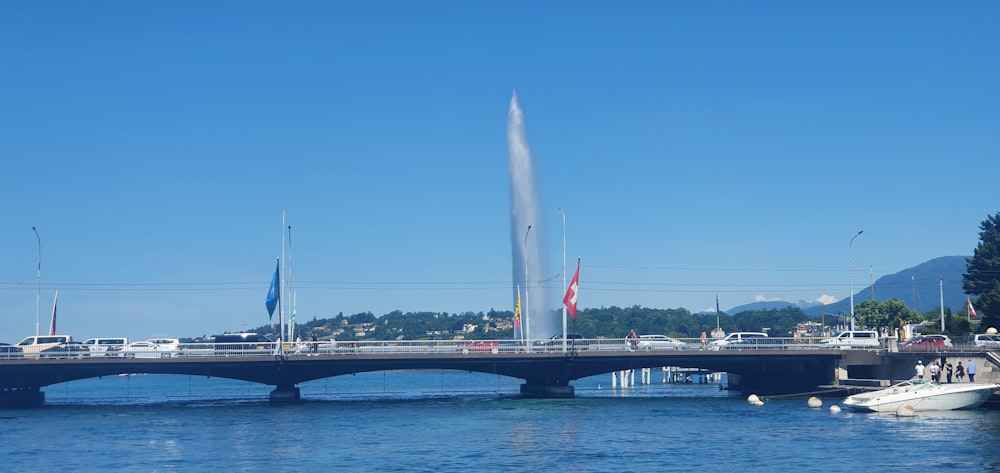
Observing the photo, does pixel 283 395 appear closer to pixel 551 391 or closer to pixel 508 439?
Result: pixel 551 391

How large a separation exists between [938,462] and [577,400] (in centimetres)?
5269

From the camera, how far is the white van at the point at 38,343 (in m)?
93.8

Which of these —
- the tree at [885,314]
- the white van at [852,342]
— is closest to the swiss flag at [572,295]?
the white van at [852,342]

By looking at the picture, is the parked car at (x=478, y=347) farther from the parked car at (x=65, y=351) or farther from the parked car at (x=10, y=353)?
the parked car at (x=10, y=353)

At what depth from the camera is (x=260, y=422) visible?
3110 inches

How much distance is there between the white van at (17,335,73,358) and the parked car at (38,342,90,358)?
445 mm

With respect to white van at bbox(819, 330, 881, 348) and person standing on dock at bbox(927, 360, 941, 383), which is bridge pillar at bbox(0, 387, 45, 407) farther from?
person standing on dock at bbox(927, 360, 941, 383)

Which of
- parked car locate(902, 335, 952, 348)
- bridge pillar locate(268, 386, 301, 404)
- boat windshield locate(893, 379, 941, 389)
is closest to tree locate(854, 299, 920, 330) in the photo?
parked car locate(902, 335, 952, 348)

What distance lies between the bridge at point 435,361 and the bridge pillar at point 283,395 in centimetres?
9

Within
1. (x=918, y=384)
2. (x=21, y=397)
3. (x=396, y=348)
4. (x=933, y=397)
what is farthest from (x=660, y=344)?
(x=21, y=397)

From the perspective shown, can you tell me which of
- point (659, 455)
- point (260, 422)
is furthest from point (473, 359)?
point (659, 455)

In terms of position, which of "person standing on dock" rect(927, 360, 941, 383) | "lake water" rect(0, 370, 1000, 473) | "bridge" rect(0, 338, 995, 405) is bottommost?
"lake water" rect(0, 370, 1000, 473)

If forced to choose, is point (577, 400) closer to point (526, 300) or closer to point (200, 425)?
point (526, 300)

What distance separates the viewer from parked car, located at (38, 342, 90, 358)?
9181 cm
